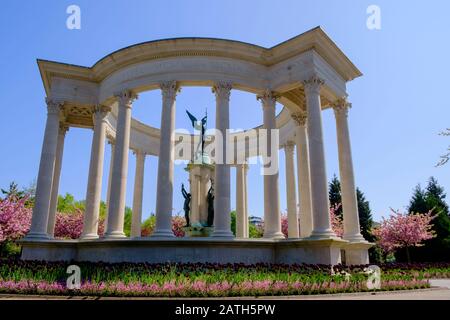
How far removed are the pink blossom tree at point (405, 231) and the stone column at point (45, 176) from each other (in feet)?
224

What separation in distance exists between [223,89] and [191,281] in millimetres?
23677

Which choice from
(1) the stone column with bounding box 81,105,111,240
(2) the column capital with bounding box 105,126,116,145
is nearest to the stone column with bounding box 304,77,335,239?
(1) the stone column with bounding box 81,105,111,240

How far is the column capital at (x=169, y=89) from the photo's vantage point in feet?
136

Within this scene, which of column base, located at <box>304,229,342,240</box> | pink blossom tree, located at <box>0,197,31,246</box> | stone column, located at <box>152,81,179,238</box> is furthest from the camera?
pink blossom tree, located at <box>0,197,31,246</box>

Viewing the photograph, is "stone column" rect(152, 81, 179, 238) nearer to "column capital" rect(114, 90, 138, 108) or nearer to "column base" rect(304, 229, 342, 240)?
"column capital" rect(114, 90, 138, 108)

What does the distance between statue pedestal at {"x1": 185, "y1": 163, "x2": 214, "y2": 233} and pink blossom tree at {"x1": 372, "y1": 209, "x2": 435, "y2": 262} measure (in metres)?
50.8

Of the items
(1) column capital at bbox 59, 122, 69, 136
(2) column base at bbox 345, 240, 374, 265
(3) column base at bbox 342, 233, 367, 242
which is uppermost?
(1) column capital at bbox 59, 122, 69, 136

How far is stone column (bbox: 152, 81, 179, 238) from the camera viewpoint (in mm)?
37375

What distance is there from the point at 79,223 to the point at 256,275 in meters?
77.5

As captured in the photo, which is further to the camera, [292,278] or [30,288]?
[292,278]

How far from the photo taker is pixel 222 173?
126 feet

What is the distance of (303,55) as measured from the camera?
42.3 meters

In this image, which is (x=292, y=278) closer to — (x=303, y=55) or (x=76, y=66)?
(x=303, y=55)
